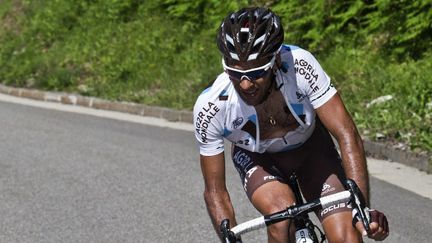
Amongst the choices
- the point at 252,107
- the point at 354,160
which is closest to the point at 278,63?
the point at 252,107

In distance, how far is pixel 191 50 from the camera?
19719 mm

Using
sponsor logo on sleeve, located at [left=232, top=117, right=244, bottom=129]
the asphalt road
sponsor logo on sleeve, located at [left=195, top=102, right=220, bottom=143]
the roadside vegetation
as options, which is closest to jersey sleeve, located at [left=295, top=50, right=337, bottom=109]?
sponsor logo on sleeve, located at [left=232, top=117, right=244, bottom=129]

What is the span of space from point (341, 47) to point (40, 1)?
42.8ft

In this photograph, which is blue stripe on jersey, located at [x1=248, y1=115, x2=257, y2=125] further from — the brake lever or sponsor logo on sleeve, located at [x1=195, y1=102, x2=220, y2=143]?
the brake lever

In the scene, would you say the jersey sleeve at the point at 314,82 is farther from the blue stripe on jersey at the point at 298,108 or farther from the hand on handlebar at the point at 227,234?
the hand on handlebar at the point at 227,234

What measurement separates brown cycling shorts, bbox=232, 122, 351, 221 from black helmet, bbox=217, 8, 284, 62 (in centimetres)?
82

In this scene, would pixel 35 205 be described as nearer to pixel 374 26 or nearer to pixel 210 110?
pixel 210 110

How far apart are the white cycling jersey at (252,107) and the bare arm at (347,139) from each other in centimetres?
6

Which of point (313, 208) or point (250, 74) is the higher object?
point (250, 74)

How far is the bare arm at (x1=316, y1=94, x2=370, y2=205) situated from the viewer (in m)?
4.64

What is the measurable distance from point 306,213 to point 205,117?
0.85m

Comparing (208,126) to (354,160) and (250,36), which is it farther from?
(354,160)

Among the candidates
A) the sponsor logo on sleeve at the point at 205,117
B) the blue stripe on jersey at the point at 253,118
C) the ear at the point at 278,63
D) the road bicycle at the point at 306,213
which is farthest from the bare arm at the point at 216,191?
the ear at the point at 278,63

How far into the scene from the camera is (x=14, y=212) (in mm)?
9789
